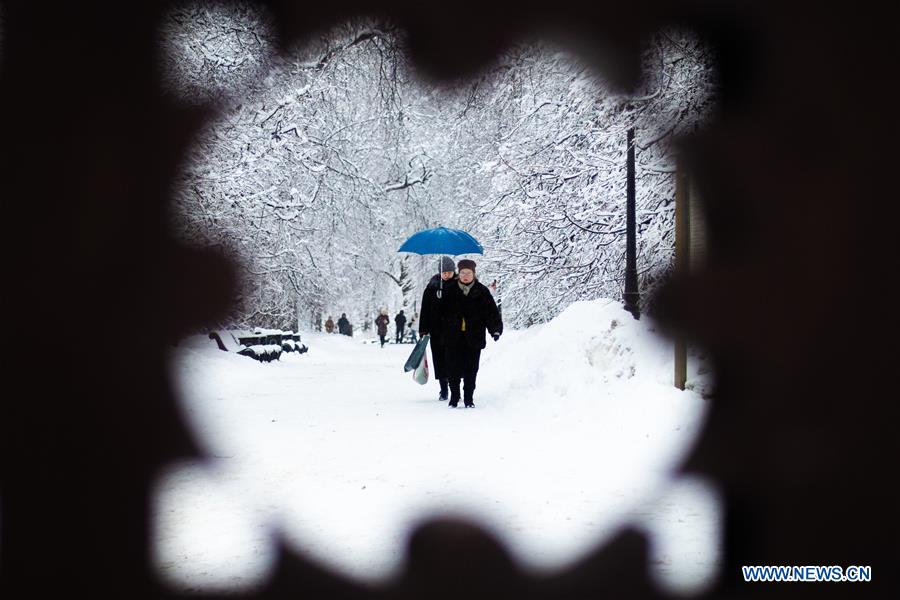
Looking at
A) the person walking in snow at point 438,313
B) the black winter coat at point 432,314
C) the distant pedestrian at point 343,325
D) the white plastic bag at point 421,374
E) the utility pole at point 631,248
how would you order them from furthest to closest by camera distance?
1. the distant pedestrian at point 343,325
2. the white plastic bag at point 421,374
3. the black winter coat at point 432,314
4. the person walking in snow at point 438,313
5. the utility pole at point 631,248

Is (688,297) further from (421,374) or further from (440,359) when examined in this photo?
(421,374)

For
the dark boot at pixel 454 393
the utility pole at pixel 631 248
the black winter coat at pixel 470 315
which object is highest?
the utility pole at pixel 631 248

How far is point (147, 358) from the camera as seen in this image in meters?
1.15

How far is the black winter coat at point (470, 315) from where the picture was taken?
6340 mm

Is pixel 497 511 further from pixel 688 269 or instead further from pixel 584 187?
pixel 584 187

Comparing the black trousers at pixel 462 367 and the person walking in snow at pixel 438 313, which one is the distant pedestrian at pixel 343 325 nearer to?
the person walking in snow at pixel 438 313

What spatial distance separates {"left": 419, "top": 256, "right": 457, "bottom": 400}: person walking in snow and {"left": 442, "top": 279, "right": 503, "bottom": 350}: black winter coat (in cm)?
8

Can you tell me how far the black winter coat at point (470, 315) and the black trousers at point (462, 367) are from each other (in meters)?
0.06

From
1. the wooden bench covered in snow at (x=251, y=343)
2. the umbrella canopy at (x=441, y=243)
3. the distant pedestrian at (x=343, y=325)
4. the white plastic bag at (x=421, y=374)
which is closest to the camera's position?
the white plastic bag at (x=421, y=374)

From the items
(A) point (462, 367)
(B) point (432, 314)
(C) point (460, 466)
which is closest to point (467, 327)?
(A) point (462, 367)

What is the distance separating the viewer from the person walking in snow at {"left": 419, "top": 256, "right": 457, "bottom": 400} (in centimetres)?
651

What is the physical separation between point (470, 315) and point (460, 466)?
3.04m

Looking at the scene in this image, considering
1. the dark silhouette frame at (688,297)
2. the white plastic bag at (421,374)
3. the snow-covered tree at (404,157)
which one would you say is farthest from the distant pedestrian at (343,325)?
the dark silhouette frame at (688,297)

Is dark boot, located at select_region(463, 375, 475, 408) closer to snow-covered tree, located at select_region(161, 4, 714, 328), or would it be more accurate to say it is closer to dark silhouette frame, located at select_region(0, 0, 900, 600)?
snow-covered tree, located at select_region(161, 4, 714, 328)
